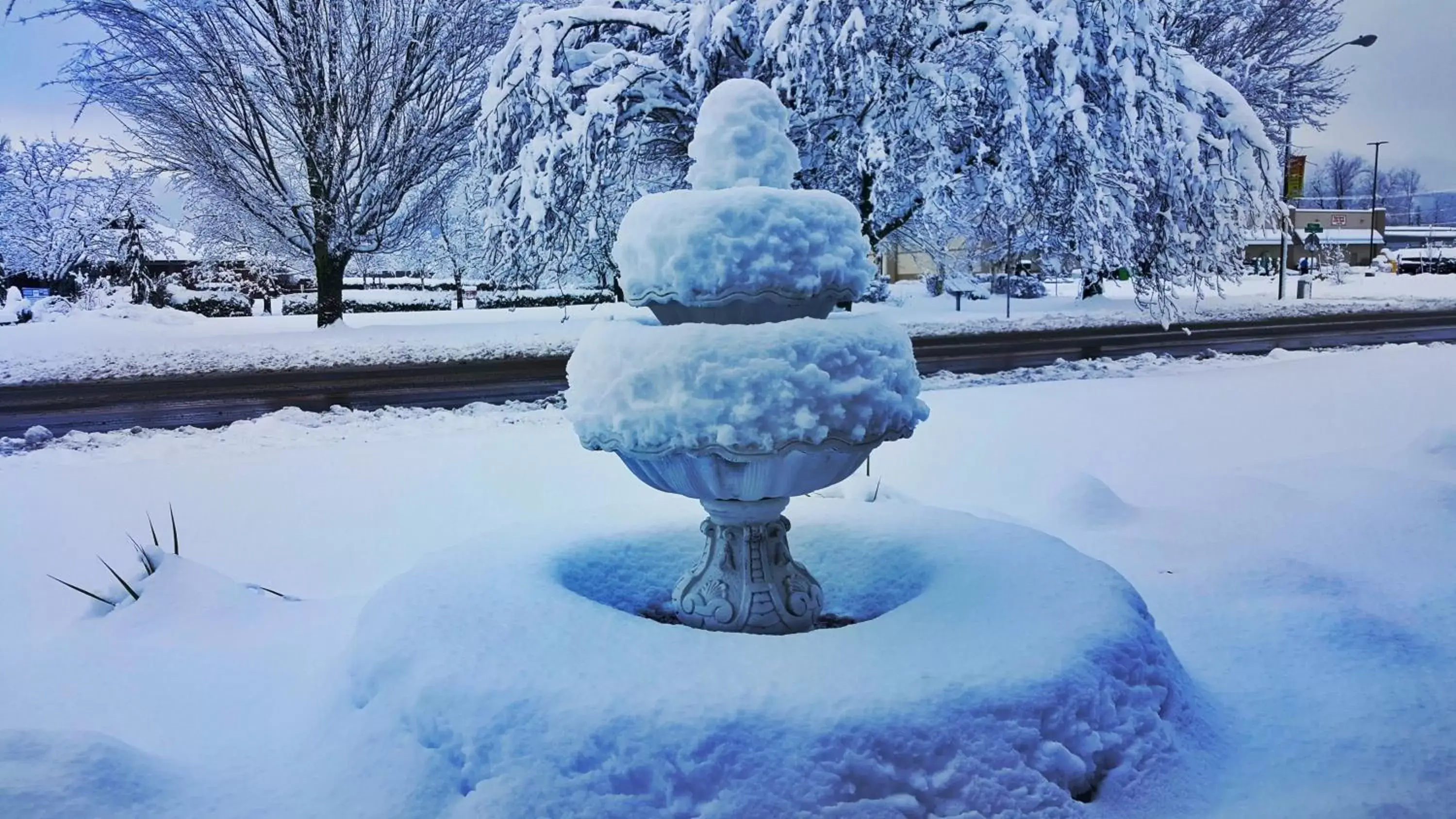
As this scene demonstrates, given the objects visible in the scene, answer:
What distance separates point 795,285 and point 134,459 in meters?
6.92

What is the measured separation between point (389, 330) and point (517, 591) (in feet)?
58.5

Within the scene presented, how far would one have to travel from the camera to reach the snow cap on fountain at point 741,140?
3621mm

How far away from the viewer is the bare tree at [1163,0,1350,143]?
2202cm

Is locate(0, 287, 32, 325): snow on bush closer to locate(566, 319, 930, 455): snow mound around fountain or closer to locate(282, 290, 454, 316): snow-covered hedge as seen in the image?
locate(282, 290, 454, 316): snow-covered hedge

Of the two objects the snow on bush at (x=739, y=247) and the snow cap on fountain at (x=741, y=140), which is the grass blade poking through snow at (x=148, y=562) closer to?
the snow on bush at (x=739, y=247)

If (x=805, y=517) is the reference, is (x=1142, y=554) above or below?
below

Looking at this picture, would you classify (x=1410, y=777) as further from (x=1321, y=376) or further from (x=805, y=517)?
(x=1321, y=376)

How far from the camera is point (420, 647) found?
10.2 ft

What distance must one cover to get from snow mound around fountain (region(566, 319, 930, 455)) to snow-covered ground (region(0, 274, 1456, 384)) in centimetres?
1058

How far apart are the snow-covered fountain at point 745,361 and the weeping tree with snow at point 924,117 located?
7289mm

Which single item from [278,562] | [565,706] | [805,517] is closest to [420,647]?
[565,706]

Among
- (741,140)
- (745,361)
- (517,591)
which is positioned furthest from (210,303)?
(745,361)

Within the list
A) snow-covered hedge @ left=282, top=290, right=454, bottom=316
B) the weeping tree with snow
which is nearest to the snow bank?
the weeping tree with snow

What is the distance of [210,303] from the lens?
26766 millimetres
